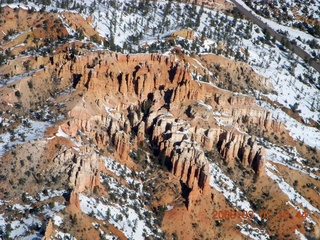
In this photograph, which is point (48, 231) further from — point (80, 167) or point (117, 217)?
point (80, 167)

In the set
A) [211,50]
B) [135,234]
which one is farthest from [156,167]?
[211,50]

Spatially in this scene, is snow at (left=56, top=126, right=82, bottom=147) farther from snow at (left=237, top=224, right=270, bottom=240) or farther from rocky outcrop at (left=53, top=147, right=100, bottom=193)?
snow at (left=237, top=224, right=270, bottom=240)

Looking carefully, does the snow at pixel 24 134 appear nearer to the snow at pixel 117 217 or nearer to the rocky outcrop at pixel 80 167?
the rocky outcrop at pixel 80 167

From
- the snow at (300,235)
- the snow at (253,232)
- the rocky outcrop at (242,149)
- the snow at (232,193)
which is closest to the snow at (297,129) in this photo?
the rocky outcrop at (242,149)

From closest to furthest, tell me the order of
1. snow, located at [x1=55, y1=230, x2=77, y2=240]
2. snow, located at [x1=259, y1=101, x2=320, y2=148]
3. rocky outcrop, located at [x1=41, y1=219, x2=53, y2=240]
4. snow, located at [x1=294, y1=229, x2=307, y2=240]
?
1. rocky outcrop, located at [x1=41, y1=219, x2=53, y2=240]
2. snow, located at [x1=55, y1=230, x2=77, y2=240]
3. snow, located at [x1=294, y1=229, x2=307, y2=240]
4. snow, located at [x1=259, y1=101, x2=320, y2=148]

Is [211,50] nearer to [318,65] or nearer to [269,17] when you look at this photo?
[318,65]

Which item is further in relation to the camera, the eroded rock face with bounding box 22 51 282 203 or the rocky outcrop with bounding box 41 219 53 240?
the eroded rock face with bounding box 22 51 282 203

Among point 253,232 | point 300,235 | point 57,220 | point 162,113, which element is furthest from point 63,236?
point 300,235

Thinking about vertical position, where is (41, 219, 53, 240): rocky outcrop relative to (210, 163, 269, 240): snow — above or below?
above
